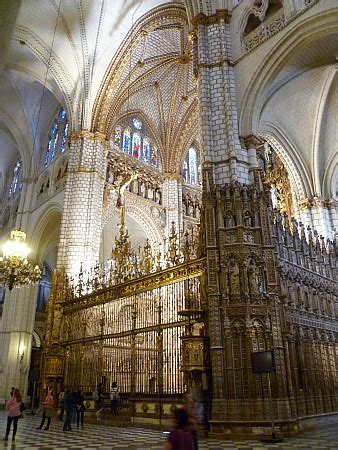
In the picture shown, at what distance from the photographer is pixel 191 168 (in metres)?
27.8

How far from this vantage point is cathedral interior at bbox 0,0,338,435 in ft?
32.3

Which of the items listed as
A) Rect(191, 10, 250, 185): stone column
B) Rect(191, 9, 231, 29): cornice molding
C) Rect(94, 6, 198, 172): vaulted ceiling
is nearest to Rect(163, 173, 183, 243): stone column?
Rect(94, 6, 198, 172): vaulted ceiling

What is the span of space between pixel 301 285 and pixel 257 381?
4.25 m

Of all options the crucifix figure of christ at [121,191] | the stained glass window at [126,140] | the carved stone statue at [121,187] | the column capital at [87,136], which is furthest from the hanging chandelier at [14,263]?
the stained glass window at [126,140]

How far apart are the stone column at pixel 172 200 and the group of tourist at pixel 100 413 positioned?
40.9ft

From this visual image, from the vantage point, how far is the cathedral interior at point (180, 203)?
986 centimetres

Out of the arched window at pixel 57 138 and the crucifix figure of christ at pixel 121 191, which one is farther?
the arched window at pixel 57 138

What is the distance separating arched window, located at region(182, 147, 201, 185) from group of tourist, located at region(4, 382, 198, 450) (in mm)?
17158

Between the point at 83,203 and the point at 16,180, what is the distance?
13.1m

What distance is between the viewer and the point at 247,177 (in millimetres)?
11844

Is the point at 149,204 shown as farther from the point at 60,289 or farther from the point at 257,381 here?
the point at 257,381

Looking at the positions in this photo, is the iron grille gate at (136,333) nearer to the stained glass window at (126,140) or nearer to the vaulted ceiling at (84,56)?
the vaulted ceiling at (84,56)

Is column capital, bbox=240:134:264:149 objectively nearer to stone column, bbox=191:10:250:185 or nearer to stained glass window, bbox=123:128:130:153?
stone column, bbox=191:10:250:185

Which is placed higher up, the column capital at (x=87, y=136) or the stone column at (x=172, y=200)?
the column capital at (x=87, y=136)
